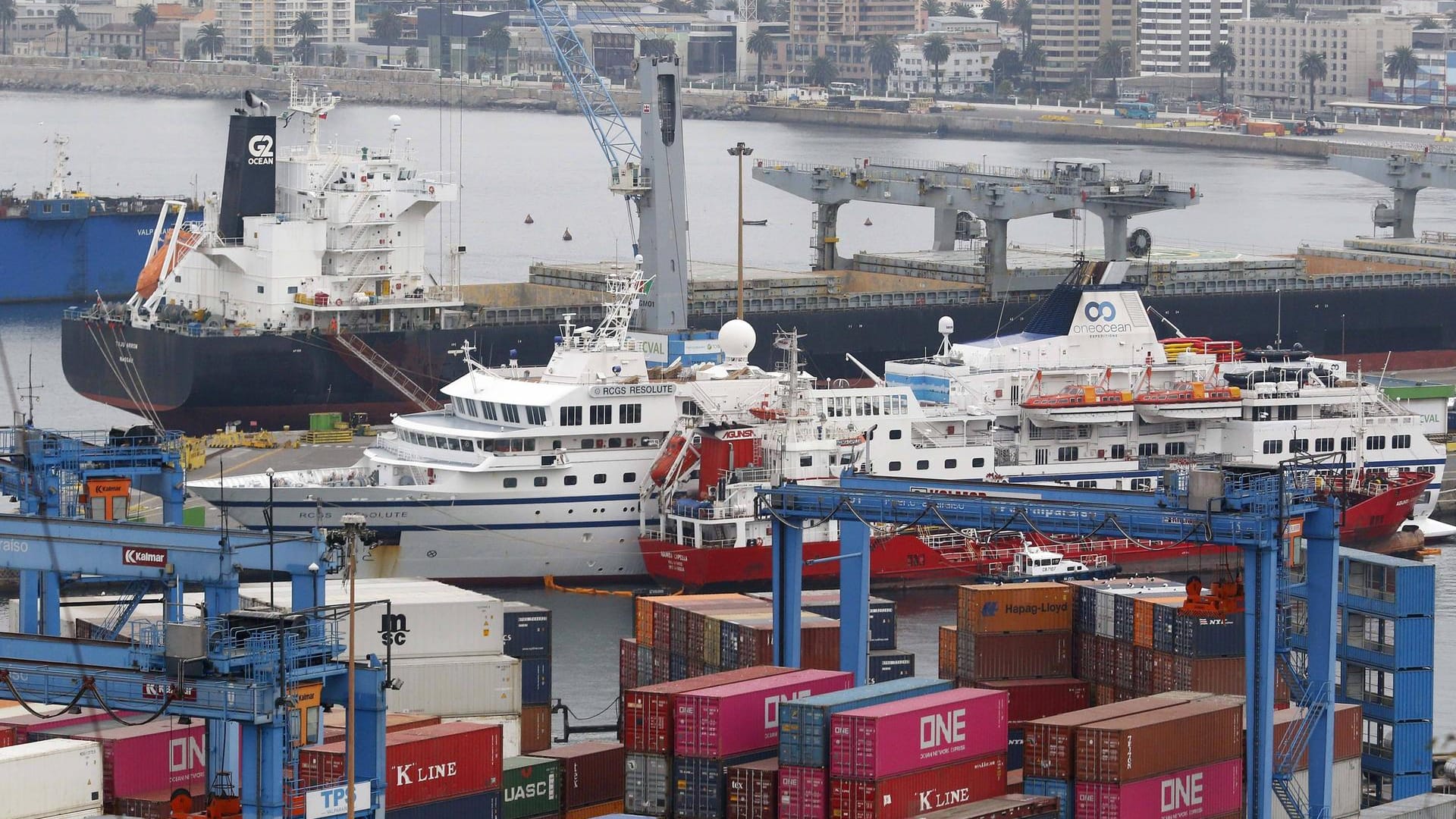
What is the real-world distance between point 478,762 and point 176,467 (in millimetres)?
8488

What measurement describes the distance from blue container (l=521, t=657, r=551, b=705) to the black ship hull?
2774 centimetres

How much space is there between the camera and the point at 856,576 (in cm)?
3175

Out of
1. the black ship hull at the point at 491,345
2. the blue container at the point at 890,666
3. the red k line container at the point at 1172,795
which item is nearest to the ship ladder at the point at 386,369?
the black ship hull at the point at 491,345

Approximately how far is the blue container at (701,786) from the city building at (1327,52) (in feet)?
569

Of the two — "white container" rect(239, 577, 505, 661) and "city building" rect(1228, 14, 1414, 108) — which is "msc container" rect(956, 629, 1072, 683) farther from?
"city building" rect(1228, 14, 1414, 108)

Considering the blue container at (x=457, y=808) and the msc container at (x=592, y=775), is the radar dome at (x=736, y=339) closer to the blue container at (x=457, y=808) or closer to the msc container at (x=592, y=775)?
the msc container at (x=592, y=775)

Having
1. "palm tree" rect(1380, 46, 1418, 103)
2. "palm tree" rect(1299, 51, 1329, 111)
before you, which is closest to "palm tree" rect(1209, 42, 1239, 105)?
"palm tree" rect(1299, 51, 1329, 111)

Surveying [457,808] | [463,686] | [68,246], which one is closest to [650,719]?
[457,808]

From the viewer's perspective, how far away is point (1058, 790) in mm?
27641

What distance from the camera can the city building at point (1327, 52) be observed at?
644 ft

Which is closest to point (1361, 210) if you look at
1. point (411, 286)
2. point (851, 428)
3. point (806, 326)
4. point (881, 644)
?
point (806, 326)

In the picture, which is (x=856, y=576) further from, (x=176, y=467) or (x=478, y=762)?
(x=176, y=467)

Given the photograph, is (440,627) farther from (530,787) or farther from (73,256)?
(73,256)

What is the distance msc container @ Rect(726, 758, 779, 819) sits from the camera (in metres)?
27.2
